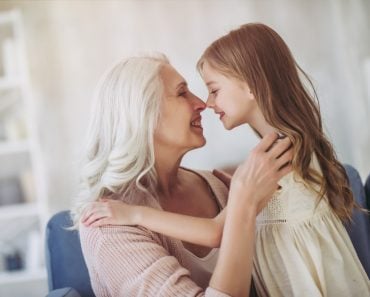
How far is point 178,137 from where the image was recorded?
1291 millimetres

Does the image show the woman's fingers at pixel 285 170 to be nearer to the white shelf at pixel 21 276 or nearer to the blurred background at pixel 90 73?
the blurred background at pixel 90 73

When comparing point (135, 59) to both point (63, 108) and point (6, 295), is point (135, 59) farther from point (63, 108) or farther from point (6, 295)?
point (6, 295)

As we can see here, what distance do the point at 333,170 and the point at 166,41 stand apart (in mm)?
892

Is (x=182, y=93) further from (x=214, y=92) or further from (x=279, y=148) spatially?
(x=279, y=148)

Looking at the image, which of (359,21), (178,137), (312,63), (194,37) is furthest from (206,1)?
(178,137)

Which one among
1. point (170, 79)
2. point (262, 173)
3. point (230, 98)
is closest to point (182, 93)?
point (170, 79)

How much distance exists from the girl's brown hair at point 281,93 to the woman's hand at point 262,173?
39 millimetres

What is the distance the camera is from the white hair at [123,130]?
1.21m

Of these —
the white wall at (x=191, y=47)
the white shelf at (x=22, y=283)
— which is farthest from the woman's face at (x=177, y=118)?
the white shelf at (x=22, y=283)

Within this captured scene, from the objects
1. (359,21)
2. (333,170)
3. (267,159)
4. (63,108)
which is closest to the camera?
(267,159)

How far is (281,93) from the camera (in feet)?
3.95

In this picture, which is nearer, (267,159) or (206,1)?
(267,159)

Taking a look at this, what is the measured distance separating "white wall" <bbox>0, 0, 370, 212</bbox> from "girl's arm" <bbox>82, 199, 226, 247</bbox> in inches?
27.3

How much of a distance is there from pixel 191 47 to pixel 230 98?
577 millimetres
